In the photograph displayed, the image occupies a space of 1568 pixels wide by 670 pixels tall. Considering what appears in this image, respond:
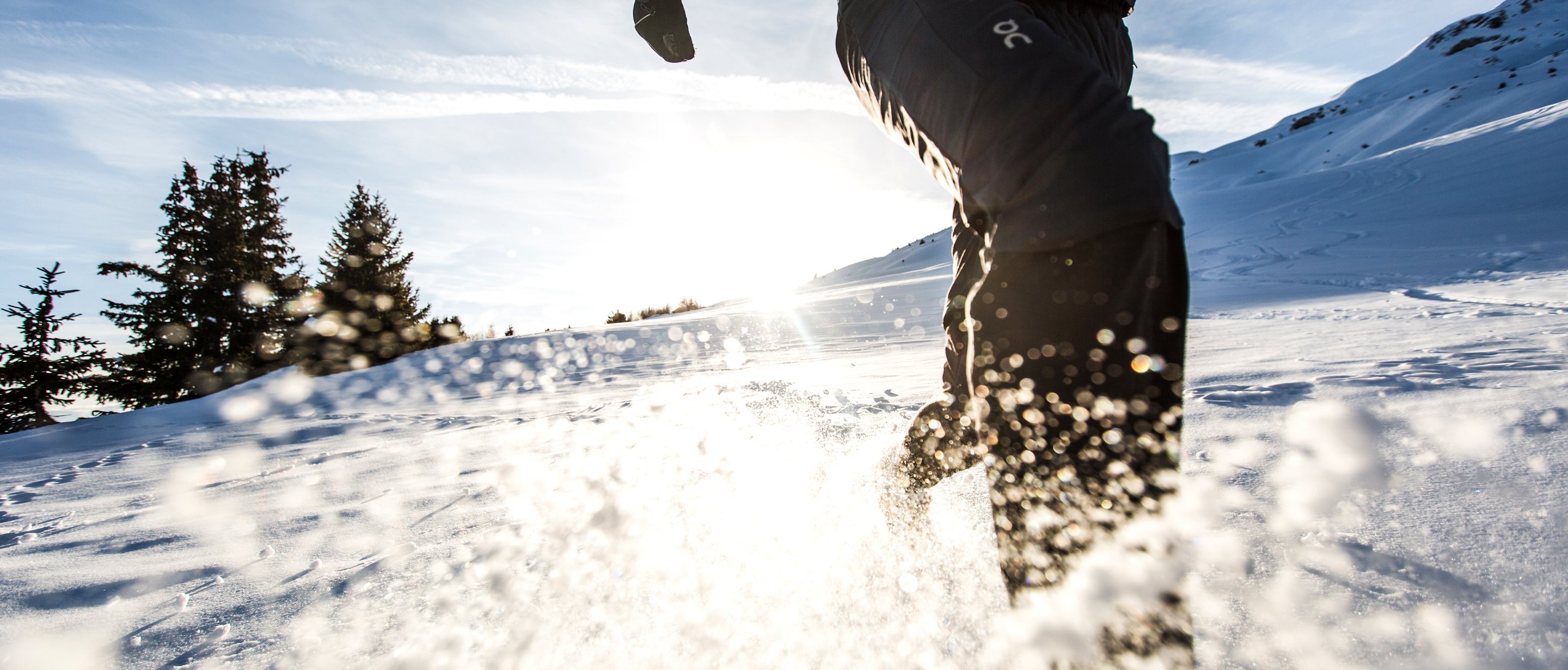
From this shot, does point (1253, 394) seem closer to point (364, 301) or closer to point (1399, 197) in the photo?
point (1399, 197)

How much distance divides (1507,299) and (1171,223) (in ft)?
11.1

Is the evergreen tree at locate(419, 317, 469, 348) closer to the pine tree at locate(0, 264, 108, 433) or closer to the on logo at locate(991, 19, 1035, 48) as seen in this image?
the pine tree at locate(0, 264, 108, 433)

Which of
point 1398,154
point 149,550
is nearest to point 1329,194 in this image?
point 1398,154

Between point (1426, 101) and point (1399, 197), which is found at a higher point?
point (1426, 101)

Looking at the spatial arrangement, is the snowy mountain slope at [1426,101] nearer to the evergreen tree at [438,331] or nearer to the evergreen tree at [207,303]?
the evergreen tree at [438,331]

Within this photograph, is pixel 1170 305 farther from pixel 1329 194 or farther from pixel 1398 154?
pixel 1398 154

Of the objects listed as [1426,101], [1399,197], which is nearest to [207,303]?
[1399,197]

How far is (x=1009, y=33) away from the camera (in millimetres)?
629

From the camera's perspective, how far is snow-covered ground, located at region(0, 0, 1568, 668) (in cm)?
56

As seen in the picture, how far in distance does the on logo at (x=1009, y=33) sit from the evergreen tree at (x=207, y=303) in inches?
709

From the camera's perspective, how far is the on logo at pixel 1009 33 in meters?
0.62

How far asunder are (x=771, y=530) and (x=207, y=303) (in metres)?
18.7


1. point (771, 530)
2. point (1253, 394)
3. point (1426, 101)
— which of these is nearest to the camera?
point (771, 530)

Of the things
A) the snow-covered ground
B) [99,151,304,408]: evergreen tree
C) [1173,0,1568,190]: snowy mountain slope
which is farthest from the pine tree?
[1173,0,1568,190]: snowy mountain slope
